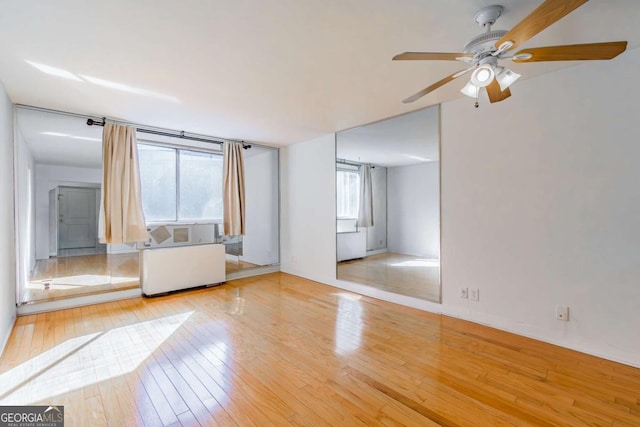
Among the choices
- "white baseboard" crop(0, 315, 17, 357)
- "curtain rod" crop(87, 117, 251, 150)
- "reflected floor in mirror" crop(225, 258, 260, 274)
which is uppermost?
"curtain rod" crop(87, 117, 251, 150)

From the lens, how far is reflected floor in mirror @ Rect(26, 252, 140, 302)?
355 cm

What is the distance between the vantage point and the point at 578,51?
5.17 feet

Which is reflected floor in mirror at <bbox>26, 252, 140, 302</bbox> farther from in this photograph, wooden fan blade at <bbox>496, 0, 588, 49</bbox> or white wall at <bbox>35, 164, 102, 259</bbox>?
wooden fan blade at <bbox>496, 0, 588, 49</bbox>

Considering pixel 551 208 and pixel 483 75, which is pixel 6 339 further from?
pixel 551 208

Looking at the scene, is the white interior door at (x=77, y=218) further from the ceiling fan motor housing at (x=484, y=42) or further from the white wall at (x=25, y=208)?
the ceiling fan motor housing at (x=484, y=42)

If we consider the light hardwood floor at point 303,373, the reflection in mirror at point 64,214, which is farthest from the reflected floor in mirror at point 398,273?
the reflection in mirror at point 64,214

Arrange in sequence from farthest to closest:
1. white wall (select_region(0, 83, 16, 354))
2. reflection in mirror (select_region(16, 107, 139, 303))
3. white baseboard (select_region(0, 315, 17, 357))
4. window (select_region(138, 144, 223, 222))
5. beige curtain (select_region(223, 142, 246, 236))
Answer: beige curtain (select_region(223, 142, 246, 236)) < window (select_region(138, 144, 223, 222)) < reflection in mirror (select_region(16, 107, 139, 303)) < white wall (select_region(0, 83, 16, 354)) < white baseboard (select_region(0, 315, 17, 357))

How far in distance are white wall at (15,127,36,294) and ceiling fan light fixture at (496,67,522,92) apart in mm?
4907

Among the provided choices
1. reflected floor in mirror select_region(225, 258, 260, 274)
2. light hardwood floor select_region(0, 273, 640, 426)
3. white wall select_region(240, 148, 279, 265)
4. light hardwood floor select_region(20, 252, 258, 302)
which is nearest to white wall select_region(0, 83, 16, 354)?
light hardwood floor select_region(0, 273, 640, 426)

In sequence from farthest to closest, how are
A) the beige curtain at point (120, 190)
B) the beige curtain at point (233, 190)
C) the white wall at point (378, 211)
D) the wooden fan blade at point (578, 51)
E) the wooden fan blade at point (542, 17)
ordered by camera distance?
the beige curtain at point (233, 190) < the white wall at point (378, 211) < the beige curtain at point (120, 190) < the wooden fan blade at point (578, 51) < the wooden fan blade at point (542, 17)

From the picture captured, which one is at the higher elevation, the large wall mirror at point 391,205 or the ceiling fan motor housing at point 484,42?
the ceiling fan motor housing at point 484,42

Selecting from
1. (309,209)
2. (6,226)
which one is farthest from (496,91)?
(6,226)

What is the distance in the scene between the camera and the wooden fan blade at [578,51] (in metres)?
1.51

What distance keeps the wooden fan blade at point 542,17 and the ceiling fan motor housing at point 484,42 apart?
0.17 metres
